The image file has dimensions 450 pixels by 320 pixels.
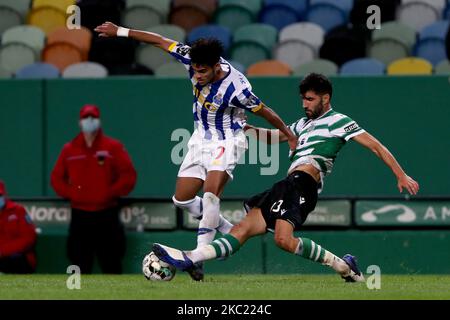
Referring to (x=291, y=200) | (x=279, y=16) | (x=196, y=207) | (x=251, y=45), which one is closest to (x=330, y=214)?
(x=251, y=45)

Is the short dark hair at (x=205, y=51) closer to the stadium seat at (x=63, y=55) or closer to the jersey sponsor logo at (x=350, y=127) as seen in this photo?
the jersey sponsor logo at (x=350, y=127)

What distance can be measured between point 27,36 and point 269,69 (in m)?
3.11

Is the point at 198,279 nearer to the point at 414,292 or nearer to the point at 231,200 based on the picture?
the point at 414,292

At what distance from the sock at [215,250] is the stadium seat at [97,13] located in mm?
6448

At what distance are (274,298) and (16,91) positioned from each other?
6.86m

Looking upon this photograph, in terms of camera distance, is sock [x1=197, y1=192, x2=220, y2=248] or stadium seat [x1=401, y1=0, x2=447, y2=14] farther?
stadium seat [x1=401, y1=0, x2=447, y2=14]

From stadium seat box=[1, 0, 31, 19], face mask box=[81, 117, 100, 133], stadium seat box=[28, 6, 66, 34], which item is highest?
stadium seat box=[1, 0, 31, 19]

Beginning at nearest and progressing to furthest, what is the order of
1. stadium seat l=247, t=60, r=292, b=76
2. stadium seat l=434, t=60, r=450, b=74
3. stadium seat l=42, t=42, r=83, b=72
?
stadium seat l=434, t=60, r=450, b=74
stadium seat l=247, t=60, r=292, b=76
stadium seat l=42, t=42, r=83, b=72

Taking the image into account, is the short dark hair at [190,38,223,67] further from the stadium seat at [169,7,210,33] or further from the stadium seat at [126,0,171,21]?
the stadium seat at [126,0,171,21]

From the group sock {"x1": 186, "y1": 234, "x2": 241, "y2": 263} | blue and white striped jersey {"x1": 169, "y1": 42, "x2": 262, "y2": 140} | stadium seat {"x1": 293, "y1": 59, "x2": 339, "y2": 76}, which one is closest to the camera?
sock {"x1": 186, "y1": 234, "x2": 241, "y2": 263}

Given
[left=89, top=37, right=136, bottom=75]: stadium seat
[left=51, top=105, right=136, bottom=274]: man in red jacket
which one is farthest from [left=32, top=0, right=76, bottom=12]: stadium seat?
[left=51, top=105, right=136, bottom=274]: man in red jacket

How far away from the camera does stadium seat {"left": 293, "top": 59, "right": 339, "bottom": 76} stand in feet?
49.7

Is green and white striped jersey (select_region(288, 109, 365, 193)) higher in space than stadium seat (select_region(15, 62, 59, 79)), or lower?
lower

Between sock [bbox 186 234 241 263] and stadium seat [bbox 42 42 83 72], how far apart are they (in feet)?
19.1
